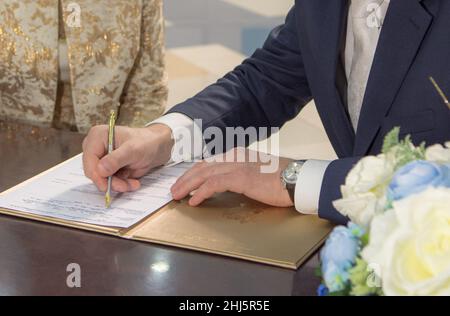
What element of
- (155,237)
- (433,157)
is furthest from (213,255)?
(433,157)

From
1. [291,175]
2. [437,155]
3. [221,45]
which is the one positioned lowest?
[221,45]

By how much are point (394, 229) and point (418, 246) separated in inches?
1.2

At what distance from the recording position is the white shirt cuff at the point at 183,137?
6.03 feet

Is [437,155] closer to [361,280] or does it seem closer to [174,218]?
[361,280]

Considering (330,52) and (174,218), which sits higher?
(330,52)

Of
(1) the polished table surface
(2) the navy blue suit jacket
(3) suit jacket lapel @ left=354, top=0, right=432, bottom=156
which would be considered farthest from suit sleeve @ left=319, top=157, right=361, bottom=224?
(3) suit jacket lapel @ left=354, top=0, right=432, bottom=156

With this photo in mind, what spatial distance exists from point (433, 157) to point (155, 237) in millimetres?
606

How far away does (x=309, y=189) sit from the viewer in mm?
1492

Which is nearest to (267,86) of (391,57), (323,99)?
(323,99)

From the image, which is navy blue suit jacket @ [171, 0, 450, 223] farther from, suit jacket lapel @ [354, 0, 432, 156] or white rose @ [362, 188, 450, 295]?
white rose @ [362, 188, 450, 295]

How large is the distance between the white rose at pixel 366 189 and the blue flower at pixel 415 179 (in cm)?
3

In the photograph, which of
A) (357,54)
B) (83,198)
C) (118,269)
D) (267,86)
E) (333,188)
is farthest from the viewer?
(267,86)
